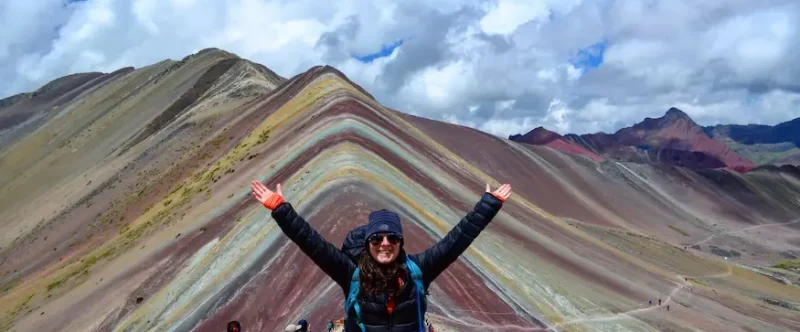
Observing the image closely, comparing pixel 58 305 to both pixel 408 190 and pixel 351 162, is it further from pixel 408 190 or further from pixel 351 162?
pixel 408 190

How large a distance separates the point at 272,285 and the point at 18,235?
1621 inches

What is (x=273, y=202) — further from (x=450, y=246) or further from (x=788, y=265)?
(x=788, y=265)

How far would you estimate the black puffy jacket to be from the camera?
5.04 m

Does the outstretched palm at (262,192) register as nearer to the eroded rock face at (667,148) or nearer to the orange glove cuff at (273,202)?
the orange glove cuff at (273,202)

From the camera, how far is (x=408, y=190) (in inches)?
906

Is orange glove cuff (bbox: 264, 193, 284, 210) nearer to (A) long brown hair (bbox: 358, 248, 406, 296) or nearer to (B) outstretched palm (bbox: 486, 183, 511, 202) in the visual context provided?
(A) long brown hair (bbox: 358, 248, 406, 296)

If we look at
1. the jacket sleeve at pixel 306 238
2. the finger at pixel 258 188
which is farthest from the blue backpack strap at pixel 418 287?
the finger at pixel 258 188

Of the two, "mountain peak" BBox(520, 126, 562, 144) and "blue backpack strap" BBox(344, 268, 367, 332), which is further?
"mountain peak" BBox(520, 126, 562, 144)

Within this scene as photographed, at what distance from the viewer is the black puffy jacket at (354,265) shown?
5043 millimetres

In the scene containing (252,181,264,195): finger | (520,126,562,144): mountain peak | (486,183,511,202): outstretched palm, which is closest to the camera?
(252,181,264,195): finger

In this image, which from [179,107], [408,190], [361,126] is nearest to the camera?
[408,190]

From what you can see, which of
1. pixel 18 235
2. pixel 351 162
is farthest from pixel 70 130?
pixel 351 162

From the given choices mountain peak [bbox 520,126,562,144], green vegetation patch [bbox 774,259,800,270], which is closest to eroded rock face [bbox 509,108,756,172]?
mountain peak [bbox 520,126,562,144]

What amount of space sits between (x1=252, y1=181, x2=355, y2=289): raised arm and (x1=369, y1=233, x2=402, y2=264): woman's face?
34 centimetres
